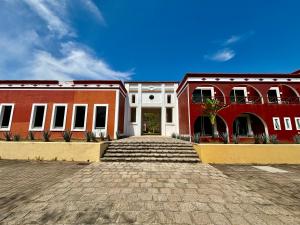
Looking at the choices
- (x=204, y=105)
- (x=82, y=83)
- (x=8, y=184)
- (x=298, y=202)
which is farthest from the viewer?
(x=82, y=83)

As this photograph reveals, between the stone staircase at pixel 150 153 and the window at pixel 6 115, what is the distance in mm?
12183

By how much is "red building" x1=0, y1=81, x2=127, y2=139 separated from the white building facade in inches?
153

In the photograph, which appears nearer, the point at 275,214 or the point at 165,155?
the point at 275,214

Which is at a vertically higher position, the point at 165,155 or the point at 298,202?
the point at 165,155

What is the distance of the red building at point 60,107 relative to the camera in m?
13.6

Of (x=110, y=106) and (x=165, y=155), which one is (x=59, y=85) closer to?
(x=110, y=106)

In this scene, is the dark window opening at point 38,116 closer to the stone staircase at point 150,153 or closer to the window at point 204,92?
the stone staircase at point 150,153

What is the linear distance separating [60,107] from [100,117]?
14.0 feet

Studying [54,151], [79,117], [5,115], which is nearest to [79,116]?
[79,117]

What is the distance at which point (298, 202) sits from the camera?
3.50 metres

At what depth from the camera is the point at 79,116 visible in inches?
549

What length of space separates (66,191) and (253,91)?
61.4 ft

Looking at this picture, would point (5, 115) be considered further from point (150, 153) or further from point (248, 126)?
point (248, 126)

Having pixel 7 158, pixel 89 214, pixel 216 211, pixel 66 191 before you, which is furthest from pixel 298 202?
pixel 7 158
